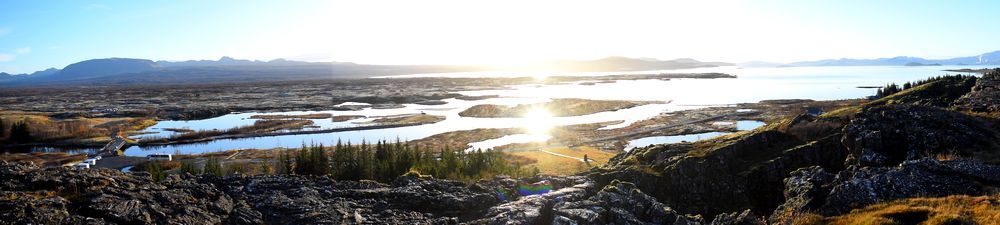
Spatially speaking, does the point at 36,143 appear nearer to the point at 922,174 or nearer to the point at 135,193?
the point at 135,193

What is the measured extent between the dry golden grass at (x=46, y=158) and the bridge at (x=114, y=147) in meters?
3.75

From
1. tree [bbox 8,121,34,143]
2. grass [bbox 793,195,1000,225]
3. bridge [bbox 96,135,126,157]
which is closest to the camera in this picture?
grass [bbox 793,195,1000,225]

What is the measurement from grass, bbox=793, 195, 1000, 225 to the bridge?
121591mm

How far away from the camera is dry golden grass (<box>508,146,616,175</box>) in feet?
270

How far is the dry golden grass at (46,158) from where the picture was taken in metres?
96.8

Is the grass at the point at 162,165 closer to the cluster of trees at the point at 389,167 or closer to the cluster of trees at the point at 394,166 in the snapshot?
the cluster of trees at the point at 389,167

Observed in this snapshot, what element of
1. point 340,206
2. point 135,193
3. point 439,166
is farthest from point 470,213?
point 439,166

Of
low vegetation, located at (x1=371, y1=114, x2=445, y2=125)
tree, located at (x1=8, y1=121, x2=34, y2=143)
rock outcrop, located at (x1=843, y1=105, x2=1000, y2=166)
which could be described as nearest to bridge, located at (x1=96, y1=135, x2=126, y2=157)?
tree, located at (x1=8, y1=121, x2=34, y2=143)

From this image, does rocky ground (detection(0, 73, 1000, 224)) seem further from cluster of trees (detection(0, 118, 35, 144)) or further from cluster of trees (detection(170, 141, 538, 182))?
cluster of trees (detection(0, 118, 35, 144))

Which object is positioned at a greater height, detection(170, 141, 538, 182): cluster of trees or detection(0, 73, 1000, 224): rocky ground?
detection(0, 73, 1000, 224): rocky ground

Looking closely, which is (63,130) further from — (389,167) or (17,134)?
(389,167)

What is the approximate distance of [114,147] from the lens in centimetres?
11538

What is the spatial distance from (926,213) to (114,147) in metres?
137

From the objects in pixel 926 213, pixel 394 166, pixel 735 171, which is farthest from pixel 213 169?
pixel 926 213
